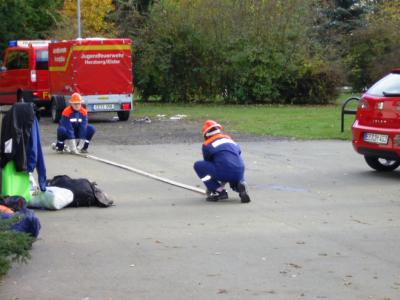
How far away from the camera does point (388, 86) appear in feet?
44.4

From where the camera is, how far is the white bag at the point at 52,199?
10477 mm

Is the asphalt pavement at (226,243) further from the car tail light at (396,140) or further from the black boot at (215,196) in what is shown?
the car tail light at (396,140)

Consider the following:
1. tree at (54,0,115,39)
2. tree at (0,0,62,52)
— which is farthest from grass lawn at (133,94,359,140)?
tree at (0,0,62,52)

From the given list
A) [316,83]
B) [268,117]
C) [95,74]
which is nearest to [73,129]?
[95,74]

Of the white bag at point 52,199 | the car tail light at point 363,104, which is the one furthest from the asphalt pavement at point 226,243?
the car tail light at point 363,104

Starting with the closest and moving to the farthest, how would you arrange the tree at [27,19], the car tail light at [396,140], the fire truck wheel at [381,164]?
the car tail light at [396,140], the fire truck wheel at [381,164], the tree at [27,19]

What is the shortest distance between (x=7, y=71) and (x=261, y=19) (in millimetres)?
11406

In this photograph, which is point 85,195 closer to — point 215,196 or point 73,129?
point 215,196

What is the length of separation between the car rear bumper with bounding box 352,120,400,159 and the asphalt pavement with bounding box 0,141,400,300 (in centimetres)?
42

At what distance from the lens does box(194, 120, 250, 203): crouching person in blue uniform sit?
436 inches

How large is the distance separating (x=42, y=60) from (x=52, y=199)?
792 inches

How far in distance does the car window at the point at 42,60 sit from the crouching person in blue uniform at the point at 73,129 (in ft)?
41.7

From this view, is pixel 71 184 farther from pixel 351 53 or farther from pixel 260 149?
pixel 351 53

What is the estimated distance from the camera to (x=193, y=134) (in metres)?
22.0
